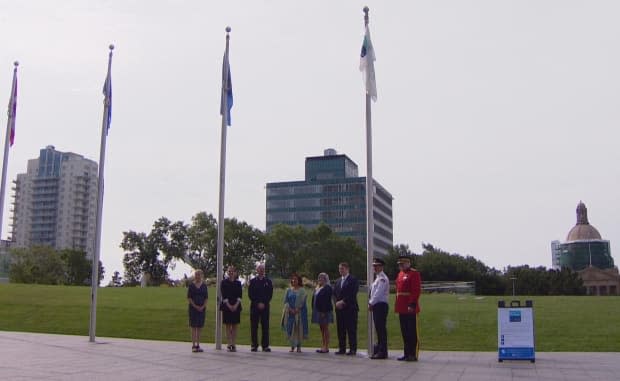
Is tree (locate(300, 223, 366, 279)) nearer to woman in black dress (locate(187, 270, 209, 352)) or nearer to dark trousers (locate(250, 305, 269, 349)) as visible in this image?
dark trousers (locate(250, 305, 269, 349))

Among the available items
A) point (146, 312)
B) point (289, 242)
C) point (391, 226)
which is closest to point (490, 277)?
point (289, 242)

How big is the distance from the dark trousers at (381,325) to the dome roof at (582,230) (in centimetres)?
14546

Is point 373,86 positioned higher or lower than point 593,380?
higher

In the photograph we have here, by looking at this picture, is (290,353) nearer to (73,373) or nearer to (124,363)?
(124,363)

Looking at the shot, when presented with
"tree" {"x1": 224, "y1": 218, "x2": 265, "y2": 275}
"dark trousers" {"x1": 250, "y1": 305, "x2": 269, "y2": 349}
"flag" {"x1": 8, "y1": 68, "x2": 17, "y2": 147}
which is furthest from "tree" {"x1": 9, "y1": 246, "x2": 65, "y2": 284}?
"dark trousers" {"x1": 250, "y1": 305, "x2": 269, "y2": 349}

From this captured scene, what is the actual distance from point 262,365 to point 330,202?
457ft

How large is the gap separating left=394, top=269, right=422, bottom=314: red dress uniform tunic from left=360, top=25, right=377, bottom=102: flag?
528 centimetres

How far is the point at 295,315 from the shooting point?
55.4 feet

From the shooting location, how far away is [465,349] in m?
18.2

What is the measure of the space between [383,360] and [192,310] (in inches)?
198

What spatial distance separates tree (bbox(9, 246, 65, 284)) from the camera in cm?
8938

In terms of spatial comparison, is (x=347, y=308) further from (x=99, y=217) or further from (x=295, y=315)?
(x=99, y=217)

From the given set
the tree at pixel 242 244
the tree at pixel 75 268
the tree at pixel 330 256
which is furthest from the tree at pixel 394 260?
the tree at pixel 75 268

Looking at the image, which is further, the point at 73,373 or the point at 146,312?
the point at 146,312
